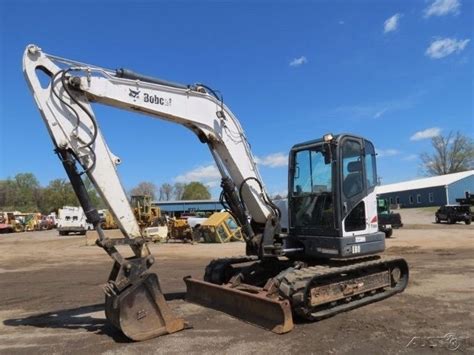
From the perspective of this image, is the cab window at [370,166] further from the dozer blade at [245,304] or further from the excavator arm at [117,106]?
the dozer blade at [245,304]

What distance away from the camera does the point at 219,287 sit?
8.56m

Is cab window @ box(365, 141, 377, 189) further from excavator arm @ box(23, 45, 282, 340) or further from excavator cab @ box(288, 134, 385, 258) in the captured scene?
excavator arm @ box(23, 45, 282, 340)

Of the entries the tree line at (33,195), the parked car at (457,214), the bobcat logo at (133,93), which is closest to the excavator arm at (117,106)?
the bobcat logo at (133,93)

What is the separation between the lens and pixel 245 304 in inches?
306

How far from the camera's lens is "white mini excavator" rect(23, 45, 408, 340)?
695 centimetres

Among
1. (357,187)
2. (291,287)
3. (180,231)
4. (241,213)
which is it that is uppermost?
(357,187)

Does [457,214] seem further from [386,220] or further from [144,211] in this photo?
[144,211]

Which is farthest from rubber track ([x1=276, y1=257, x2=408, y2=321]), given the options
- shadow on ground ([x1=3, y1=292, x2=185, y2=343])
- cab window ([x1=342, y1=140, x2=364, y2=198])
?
shadow on ground ([x1=3, y1=292, x2=185, y2=343])

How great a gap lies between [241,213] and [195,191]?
117691 millimetres

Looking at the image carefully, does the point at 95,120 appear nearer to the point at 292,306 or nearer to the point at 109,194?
the point at 109,194

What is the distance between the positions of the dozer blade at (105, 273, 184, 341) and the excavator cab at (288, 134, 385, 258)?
312 cm

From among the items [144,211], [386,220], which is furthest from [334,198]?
[144,211]

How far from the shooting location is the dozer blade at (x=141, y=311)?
263 inches

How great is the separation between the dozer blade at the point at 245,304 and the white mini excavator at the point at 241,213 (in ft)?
0.07
